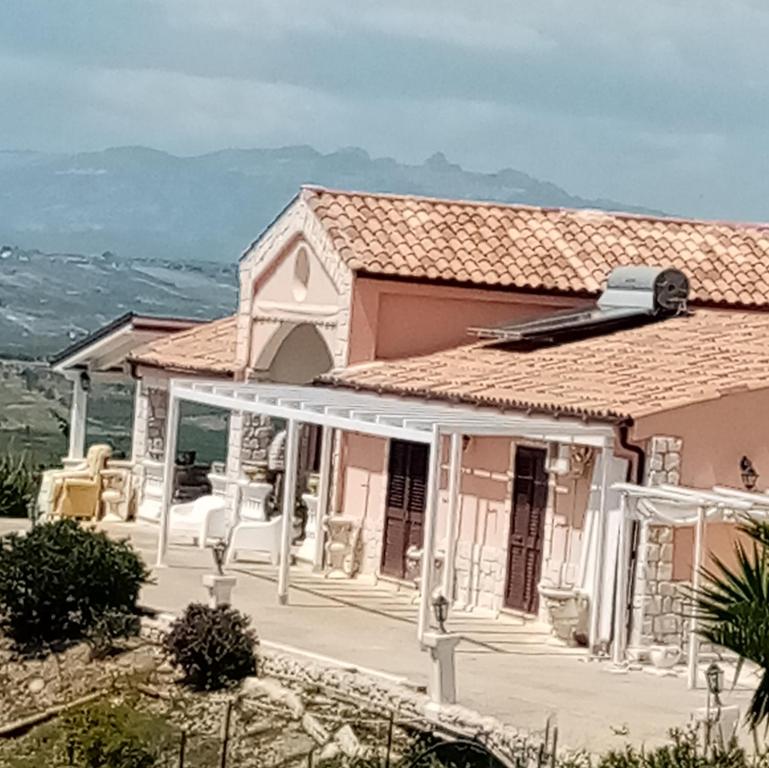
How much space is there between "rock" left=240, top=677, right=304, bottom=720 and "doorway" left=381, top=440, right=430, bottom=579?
6.21 metres

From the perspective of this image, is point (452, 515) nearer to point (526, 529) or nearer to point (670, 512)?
point (670, 512)

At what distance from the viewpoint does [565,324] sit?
28250 mm

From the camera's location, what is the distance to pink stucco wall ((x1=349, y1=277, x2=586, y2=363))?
95.2 ft

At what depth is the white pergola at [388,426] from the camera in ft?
73.8

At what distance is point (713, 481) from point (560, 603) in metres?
1.95

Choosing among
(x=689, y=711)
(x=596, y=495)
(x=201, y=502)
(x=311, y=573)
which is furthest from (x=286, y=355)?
(x=689, y=711)

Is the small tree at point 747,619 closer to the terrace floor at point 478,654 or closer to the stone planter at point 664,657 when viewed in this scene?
the terrace floor at point 478,654

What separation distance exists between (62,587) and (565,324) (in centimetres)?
756

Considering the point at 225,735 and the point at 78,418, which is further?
the point at 78,418

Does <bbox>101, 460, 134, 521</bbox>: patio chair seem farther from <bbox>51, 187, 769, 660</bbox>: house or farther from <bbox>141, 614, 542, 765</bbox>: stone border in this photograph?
<bbox>141, 614, 542, 765</bbox>: stone border

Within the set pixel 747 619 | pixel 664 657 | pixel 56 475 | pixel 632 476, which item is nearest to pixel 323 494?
pixel 632 476

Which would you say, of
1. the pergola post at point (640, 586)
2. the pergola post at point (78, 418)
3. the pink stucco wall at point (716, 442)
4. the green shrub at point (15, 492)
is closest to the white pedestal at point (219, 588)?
the pergola post at point (640, 586)

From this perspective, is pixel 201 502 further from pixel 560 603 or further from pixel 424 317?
pixel 560 603

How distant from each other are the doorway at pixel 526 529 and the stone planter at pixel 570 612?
1101 mm
